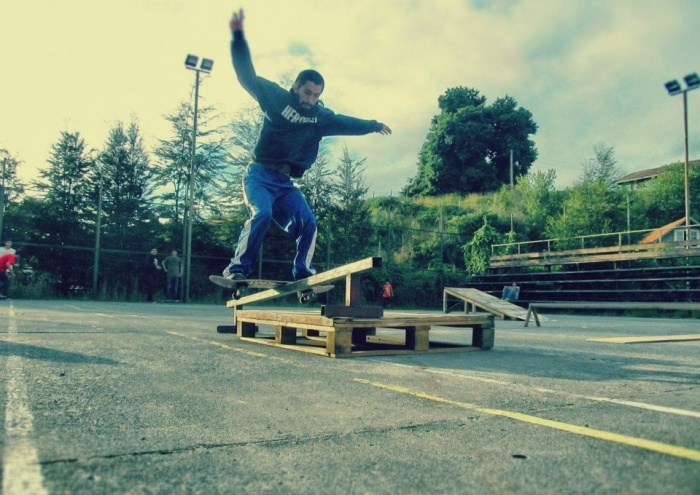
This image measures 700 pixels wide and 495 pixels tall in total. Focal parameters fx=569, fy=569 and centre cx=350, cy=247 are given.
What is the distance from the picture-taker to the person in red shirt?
15.7 meters

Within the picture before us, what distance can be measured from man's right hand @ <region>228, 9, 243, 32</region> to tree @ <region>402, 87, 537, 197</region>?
148 ft

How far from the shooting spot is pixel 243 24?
4957 mm

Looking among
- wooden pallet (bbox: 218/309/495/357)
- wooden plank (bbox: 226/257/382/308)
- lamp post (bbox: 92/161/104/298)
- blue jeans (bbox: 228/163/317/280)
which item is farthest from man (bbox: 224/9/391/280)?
lamp post (bbox: 92/161/104/298)

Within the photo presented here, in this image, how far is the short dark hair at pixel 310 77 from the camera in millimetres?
5656

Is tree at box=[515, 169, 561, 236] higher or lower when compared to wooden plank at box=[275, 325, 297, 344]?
higher

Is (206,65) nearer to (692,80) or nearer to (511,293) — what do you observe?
(511,293)

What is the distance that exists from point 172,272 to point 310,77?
15.2m

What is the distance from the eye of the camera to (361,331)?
20.6 ft

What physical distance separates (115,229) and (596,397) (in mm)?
19669

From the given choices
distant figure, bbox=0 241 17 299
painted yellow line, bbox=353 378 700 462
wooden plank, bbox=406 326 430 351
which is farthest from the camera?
distant figure, bbox=0 241 17 299

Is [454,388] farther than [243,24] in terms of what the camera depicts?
No

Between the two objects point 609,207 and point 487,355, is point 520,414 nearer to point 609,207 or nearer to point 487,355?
point 487,355

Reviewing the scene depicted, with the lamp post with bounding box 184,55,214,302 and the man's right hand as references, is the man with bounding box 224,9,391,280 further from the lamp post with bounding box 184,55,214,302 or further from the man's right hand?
the lamp post with bounding box 184,55,214,302

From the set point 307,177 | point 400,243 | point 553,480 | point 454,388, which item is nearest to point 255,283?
point 454,388
